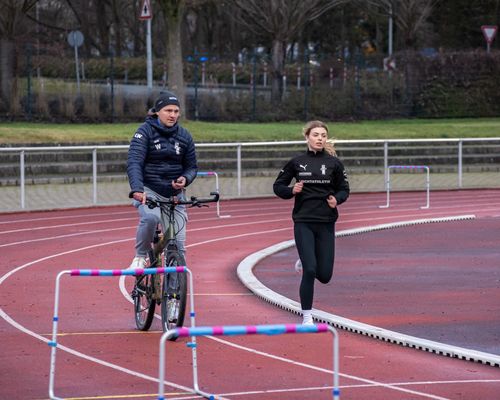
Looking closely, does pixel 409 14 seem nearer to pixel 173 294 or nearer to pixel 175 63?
pixel 175 63

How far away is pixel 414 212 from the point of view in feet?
81.4

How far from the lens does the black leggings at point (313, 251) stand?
11359 mm

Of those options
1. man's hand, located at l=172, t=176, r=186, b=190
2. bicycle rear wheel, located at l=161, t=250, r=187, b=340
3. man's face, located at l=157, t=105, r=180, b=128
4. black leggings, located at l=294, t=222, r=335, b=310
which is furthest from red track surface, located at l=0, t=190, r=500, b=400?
man's face, located at l=157, t=105, r=180, b=128

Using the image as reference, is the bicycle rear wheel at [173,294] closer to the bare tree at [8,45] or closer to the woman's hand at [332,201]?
the woman's hand at [332,201]

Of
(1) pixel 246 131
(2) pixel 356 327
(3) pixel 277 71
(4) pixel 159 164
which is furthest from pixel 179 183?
(3) pixel 277 71

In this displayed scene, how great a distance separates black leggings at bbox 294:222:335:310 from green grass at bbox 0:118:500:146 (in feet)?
61.8

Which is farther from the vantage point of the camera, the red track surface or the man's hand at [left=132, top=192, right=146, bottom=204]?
the man's hand at [left=132, top=192, right=146, bottom=204]

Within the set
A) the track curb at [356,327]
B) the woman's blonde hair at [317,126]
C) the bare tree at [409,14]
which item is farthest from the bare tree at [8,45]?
the woman's blonde hair at [317,126]

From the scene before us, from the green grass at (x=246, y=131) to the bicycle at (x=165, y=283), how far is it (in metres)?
18.5

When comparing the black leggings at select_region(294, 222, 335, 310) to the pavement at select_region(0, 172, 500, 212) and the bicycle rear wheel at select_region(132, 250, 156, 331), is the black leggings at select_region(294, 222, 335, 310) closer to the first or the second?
the bicycle rear wheel at select_region(132, 250, 156, 331)

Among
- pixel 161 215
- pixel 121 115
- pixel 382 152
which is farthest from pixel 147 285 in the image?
pixel 121 115

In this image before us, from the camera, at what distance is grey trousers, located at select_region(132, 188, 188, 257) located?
11062 mm

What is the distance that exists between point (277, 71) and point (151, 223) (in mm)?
33470

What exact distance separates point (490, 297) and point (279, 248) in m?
5.19
